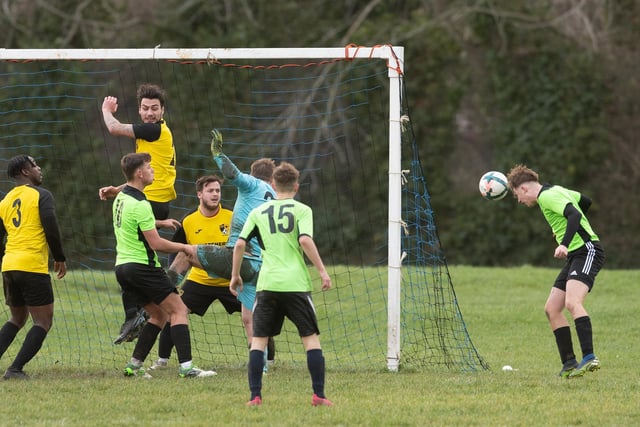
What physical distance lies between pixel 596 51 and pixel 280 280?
16364 mm

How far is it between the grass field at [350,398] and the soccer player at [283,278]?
305mm

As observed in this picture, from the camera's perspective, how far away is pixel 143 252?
805cm

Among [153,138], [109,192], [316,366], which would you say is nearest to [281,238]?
[316,366]

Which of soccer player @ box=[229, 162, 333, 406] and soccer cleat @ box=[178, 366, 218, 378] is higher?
soccer player @ box=[229, 162, 333, 406]

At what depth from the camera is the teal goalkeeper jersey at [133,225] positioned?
7.89 m

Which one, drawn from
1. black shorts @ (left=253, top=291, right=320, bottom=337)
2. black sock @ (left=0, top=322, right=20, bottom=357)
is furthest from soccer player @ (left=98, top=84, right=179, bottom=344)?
black shorts @ (left=253, top=291, right=320, bottom=337)

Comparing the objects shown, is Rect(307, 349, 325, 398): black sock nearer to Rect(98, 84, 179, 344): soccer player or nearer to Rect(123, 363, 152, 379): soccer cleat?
Rect(123, 363, 152, 379): soccer cleat

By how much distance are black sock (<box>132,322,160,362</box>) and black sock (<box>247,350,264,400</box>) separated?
1956 millimetres

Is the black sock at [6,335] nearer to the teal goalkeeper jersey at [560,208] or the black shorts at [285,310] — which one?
the black shorts at [285,310]

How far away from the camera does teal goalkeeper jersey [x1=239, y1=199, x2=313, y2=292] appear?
22.5 feet

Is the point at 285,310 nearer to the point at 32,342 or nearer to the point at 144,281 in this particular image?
the point at 144,281

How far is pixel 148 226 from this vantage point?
787 cm

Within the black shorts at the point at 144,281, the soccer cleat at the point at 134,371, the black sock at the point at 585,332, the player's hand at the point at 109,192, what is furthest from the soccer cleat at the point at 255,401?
the black sock at the point at 585,332

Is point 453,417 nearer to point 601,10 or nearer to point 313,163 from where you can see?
point 313,163
